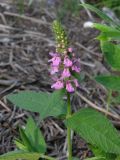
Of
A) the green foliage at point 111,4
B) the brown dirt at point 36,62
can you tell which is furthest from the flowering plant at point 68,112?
the green foliage at point 111,4

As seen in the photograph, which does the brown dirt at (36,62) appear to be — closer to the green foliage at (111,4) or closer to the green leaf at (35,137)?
the green foliage at (111,4)

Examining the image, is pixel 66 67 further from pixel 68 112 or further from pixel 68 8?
pixel 68 8

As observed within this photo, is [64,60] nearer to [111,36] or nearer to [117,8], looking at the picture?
[111,36]

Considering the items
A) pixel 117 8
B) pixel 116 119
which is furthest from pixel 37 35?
pixel 116 119

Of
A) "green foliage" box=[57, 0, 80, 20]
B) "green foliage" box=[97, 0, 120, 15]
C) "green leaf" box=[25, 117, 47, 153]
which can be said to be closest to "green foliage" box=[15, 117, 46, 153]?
"green leaf" box=[25, 117, 47, 153]

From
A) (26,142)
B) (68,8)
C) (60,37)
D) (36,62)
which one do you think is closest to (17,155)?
(26,142)

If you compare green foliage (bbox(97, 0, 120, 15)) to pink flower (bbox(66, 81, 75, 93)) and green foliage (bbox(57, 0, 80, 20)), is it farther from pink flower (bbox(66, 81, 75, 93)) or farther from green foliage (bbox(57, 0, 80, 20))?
pink flower (bbox(66, 81, 75, 93))
